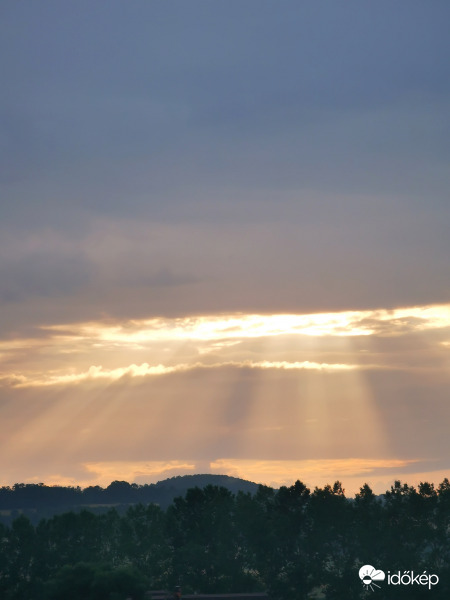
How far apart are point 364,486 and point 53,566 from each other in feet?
180

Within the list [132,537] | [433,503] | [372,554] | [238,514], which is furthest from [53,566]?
[433,503]

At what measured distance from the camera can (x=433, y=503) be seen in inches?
5448

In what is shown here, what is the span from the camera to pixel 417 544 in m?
133

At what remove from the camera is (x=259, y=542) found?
461 feet

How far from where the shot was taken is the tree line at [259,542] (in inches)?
5172

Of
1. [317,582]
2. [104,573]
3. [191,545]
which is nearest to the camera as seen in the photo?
[104,573]

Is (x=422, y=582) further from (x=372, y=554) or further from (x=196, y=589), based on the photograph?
(x=196, y=589)

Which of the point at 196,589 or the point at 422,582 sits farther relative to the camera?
the point at 196,589

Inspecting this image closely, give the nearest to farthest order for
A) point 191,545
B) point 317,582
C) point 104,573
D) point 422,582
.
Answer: point 104,573
point 422,582
point 317,582
point 191,545

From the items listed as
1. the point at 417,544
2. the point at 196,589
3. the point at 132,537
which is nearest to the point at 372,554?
the point at 417,544

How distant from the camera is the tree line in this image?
5172 inches

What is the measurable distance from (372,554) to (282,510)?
18004 mm

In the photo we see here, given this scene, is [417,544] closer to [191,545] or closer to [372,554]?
[372,554]

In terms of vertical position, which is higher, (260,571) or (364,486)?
(364,486)
